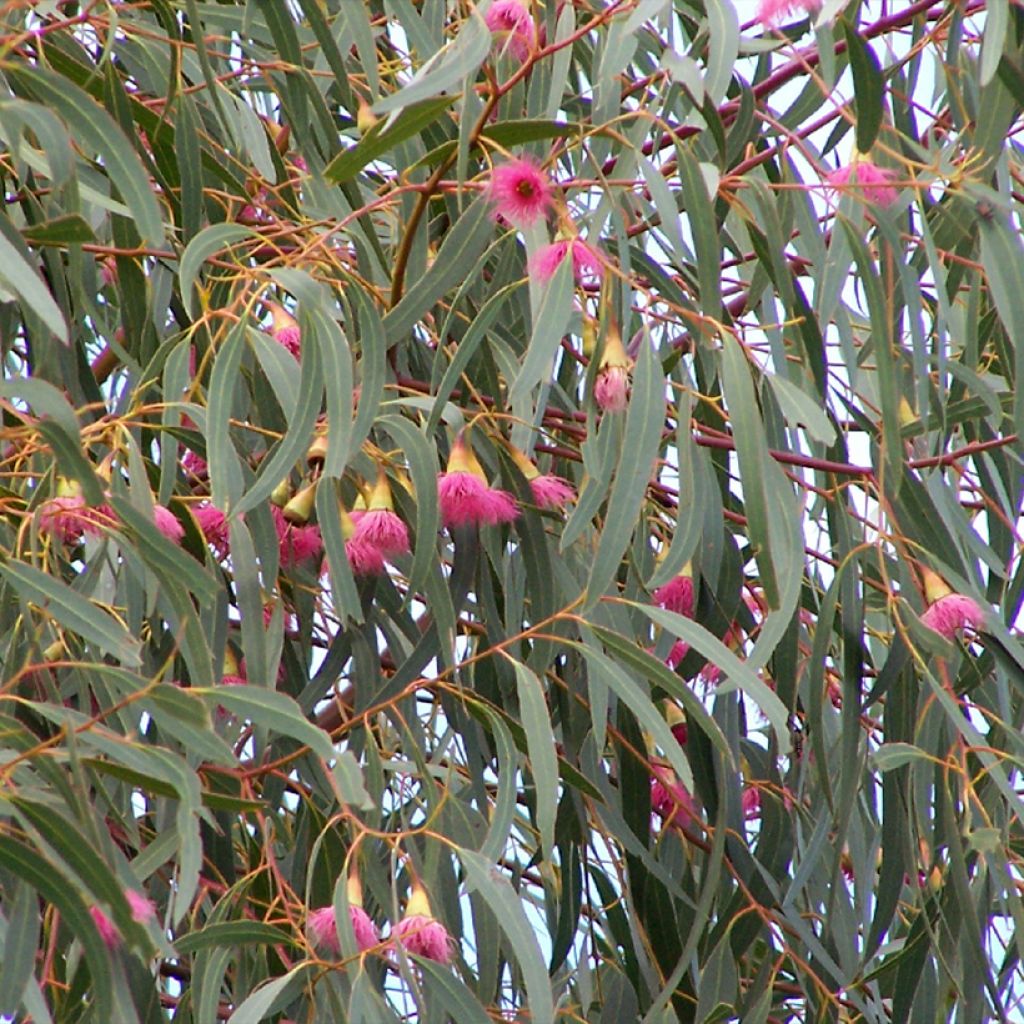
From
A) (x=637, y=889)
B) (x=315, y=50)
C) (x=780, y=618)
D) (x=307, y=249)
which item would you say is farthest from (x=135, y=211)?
(x=637, y=889)

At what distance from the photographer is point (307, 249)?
4.20 ft

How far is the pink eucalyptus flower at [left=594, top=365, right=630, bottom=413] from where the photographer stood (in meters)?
1.23

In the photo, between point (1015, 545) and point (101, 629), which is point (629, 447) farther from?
point (1015, 545)

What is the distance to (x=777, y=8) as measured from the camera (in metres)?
1.17

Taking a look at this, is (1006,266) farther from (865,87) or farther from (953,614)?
(953,614)

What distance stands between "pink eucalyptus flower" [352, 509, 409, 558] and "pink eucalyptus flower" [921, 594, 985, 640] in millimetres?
414

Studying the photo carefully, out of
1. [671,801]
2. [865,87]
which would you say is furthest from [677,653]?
[865,87]

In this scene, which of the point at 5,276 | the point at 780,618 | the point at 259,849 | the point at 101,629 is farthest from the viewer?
the point at 259,849

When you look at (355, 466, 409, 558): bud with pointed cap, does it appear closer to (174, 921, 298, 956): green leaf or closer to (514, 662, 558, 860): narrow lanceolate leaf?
(514, 662, 558, 860): narrow lanceolate leaf

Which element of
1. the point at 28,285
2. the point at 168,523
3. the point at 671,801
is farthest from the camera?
the point at 671,801

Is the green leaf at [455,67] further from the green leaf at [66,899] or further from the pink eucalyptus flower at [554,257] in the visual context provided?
the green leaf at [66,899]

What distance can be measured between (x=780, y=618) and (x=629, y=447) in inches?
6.7

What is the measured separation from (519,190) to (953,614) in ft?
1.56

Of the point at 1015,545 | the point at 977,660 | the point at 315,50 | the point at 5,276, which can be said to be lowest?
the point at 977,660
